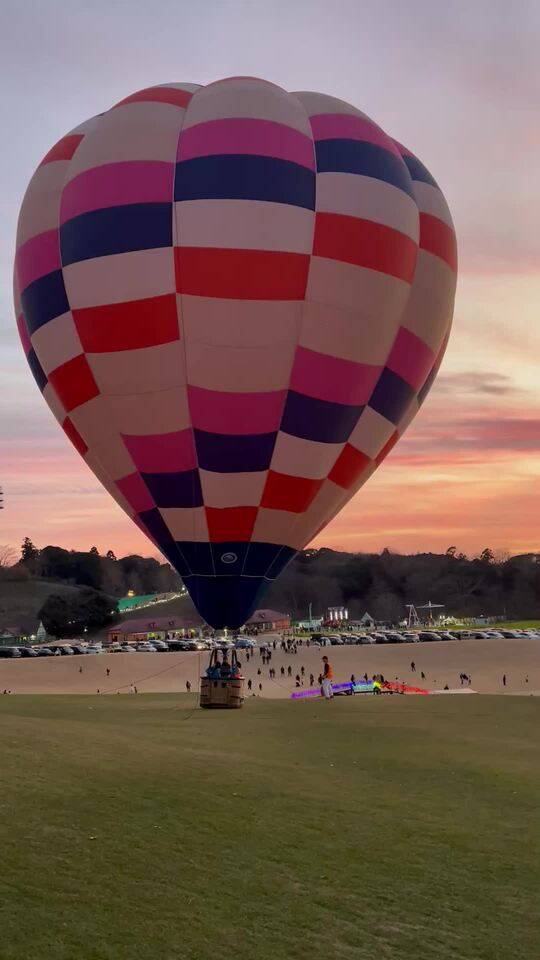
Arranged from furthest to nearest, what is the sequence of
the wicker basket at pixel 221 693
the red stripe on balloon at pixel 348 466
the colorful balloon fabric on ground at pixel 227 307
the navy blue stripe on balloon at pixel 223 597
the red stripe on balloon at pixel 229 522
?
1. the wicker basket at pixel 221 693
2. the red stripe on balloon at pixel 348 466
3. the navy blue stripe on balloon at pixel 223 597
4. the red stripe on balloon at pixel 229 522
5. the colorful balloon fabric on ground at pixel 227 307

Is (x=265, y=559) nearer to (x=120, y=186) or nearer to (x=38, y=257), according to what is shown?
(x=38, y=257)

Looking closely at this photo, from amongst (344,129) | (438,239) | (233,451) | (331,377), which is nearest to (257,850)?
(233,451)

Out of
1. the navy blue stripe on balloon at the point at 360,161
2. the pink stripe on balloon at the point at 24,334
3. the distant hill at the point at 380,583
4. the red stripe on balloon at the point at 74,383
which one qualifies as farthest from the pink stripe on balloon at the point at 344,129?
the distant hill at the point at 380,583

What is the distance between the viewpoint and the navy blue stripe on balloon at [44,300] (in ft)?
69.1

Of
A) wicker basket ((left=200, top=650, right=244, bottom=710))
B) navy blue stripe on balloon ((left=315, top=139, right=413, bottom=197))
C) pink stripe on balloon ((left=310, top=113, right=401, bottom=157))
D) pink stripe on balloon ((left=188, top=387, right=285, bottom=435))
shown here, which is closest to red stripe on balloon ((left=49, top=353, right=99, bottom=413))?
pink stripe on balloon ((left=188, top=387, right=285, bottom=435))

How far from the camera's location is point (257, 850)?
9.86 metres

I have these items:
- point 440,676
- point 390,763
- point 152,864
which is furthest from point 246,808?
point 440,676

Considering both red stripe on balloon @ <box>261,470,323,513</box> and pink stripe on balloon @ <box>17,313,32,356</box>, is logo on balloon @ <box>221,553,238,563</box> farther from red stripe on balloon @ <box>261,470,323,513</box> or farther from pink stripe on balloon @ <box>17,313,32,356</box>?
pink stripe on balloon @ <box>17,313,32,356</box>

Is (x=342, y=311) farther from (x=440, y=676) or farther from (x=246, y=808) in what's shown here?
(x=440, y=676)

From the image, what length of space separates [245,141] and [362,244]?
3.44 metres

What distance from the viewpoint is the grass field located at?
7.69 meters

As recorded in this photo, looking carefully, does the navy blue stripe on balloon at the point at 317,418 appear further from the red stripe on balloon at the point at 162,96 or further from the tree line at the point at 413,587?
the tree line at the point at 413,587

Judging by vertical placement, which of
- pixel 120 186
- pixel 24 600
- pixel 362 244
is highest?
pixel 120 186

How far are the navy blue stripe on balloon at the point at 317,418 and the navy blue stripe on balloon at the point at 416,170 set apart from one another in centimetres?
652
